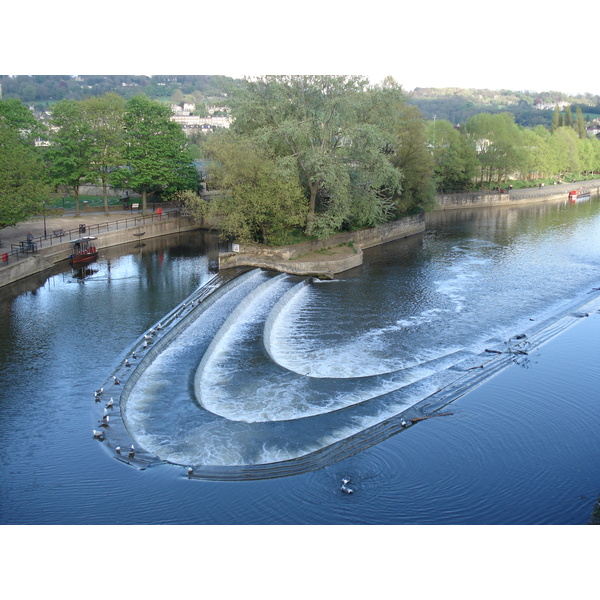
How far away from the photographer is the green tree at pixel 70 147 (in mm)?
44438

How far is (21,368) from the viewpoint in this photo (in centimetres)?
2169

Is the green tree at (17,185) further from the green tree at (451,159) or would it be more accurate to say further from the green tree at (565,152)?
the green tree at (565,152)

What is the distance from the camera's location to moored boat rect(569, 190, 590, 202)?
275ft

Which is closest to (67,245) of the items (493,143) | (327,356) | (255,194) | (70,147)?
(70,147)

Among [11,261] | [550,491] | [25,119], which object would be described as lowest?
[550,491]

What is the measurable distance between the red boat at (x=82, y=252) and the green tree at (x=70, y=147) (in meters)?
8.32

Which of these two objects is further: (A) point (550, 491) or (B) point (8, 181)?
(B) point (8, 181)

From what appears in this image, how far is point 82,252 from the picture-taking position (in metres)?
37.4

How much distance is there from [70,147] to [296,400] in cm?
3295

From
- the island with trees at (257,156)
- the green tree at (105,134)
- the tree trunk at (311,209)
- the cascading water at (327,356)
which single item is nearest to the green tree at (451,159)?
the island with trees at (257,156)

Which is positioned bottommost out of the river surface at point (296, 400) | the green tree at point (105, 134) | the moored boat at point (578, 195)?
the river surface at point (296, 400)

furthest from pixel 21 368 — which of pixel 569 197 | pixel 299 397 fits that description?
pixel 569 197

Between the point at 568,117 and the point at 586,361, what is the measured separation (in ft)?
384

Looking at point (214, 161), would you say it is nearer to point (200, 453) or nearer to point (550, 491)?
point (200, 453)
